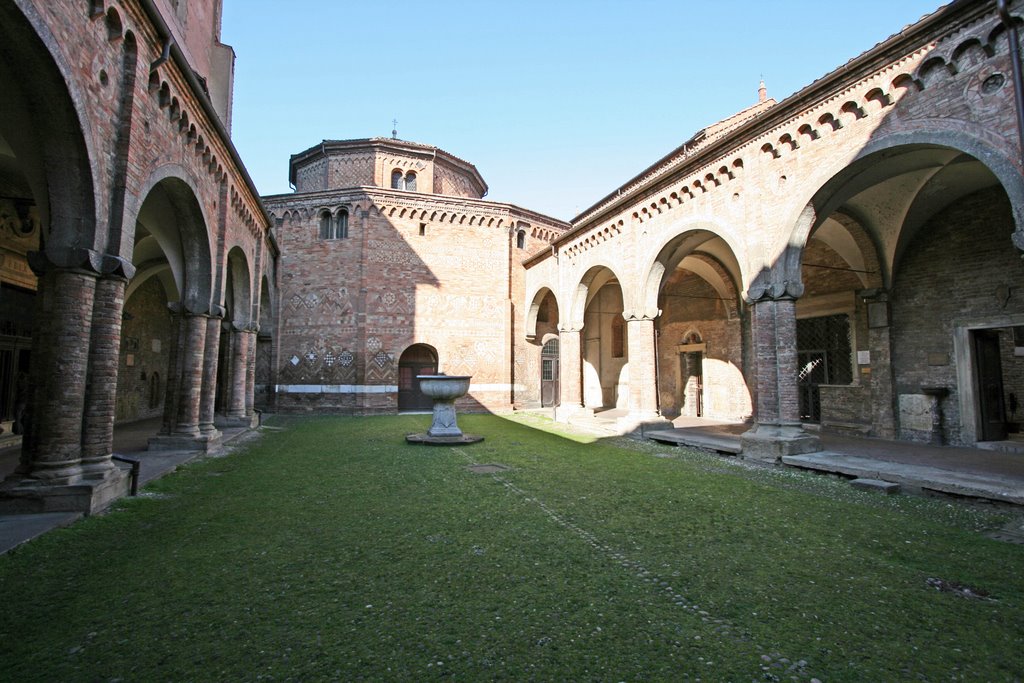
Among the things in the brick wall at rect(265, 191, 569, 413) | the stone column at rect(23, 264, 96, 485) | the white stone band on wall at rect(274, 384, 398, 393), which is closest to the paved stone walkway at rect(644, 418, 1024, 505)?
the stone column at rect(23, 264, 96, 485)

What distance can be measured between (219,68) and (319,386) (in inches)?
438

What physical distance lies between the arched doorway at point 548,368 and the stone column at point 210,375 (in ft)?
46.8

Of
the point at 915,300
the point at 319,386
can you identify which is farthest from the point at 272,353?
the point at 915,300

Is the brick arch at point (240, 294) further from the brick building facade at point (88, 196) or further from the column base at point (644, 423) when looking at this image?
the column base at point (644, 423)

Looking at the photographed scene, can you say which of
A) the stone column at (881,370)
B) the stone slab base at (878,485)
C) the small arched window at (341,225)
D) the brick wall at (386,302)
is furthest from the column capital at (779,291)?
the small arched window at (341,225)

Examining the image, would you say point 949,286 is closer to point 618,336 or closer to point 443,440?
point 443,440

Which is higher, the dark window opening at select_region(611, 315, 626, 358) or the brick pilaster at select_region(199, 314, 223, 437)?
the dark window opening at select_region(611, 315, 626, 358)

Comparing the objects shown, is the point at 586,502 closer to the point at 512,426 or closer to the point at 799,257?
the point at 799,257

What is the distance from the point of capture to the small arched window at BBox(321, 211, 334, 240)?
2070cm

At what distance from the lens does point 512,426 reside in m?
15.6

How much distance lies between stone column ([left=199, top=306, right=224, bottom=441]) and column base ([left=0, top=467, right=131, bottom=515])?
5.25m

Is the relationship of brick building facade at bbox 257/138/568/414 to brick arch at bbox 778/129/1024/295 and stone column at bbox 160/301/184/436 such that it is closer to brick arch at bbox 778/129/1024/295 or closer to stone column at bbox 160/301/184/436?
stone column at bbox 160/301/184/436

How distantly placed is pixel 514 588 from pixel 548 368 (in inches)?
780

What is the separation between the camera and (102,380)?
19.8 ft
